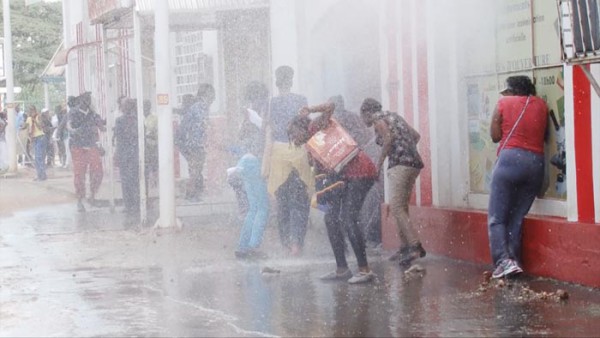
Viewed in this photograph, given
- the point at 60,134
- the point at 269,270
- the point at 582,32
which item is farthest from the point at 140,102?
the point at 60,134

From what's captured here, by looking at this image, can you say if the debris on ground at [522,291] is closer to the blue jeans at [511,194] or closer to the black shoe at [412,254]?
the blue jeans at [511,194]

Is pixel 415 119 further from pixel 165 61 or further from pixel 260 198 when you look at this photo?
pixel 165 61

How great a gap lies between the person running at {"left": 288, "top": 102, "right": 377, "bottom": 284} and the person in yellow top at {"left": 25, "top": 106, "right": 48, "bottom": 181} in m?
18.7

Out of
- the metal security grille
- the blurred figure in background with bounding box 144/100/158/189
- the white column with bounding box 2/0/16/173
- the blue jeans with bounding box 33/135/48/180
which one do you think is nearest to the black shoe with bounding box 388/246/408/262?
the metal security grille

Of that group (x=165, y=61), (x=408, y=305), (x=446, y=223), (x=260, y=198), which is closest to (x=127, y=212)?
(x=165, y=61)

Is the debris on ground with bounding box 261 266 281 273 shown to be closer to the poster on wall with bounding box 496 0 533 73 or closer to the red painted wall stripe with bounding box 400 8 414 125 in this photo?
the red painted wall stripe with bounding box 400 8 414 125

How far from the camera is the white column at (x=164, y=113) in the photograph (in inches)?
535

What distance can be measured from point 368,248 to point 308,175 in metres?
1.27

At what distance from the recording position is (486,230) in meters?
10.3

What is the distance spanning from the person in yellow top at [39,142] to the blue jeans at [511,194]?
19580mm

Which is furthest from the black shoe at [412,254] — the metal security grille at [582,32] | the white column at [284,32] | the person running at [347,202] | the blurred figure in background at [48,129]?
the blurred figure in background at [48,129]

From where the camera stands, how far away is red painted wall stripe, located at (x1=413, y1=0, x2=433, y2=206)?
37.6 feet

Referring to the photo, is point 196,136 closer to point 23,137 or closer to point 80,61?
point 80,61

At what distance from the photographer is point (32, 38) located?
165 ft
